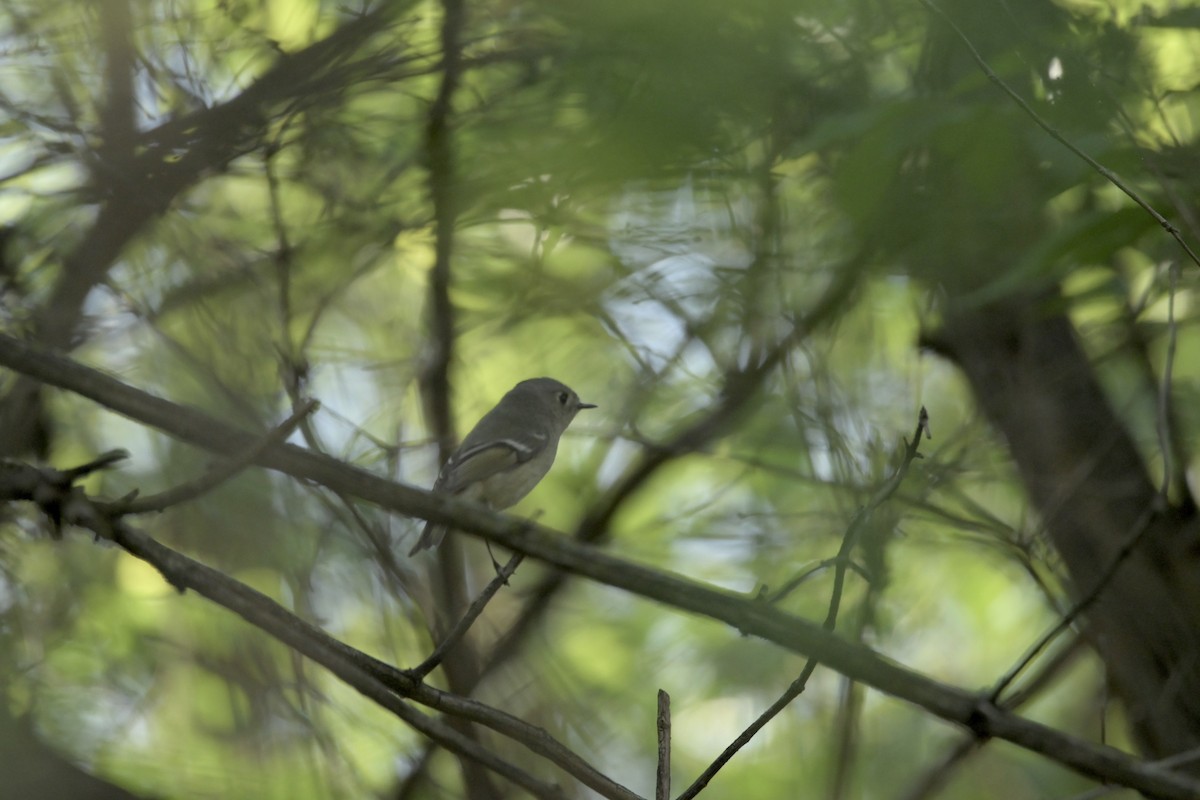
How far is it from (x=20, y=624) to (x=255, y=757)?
2.89ft

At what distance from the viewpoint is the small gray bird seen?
3.52 meters

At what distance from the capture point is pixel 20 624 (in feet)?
9.18

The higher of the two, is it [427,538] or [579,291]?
[579,291]

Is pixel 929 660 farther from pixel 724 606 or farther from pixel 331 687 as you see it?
pixel 724 606

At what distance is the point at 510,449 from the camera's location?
3576 mm

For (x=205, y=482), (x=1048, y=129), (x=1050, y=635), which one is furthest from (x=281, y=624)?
(x=1048, y=129)

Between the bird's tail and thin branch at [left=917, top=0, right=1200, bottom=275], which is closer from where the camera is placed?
thin branch at [left=917, top=0, right=1200, bottom=275]

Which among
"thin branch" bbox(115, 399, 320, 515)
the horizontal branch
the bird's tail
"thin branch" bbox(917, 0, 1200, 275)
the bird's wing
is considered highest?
the bird's wing

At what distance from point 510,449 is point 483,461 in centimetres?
10

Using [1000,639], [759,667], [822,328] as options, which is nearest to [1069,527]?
[822,328]

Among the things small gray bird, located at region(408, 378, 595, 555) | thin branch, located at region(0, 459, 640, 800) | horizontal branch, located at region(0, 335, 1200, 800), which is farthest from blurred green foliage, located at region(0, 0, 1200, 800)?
horizontal branch, located at region(0, 335, 1200, 800)

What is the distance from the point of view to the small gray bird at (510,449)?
352 cm

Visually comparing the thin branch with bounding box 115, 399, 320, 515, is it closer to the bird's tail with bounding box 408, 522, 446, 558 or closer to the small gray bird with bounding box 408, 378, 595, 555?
the bird's tail with bounding box 408, 522, 446, 558

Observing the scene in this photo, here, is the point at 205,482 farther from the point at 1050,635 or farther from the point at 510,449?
the point at 510,449
